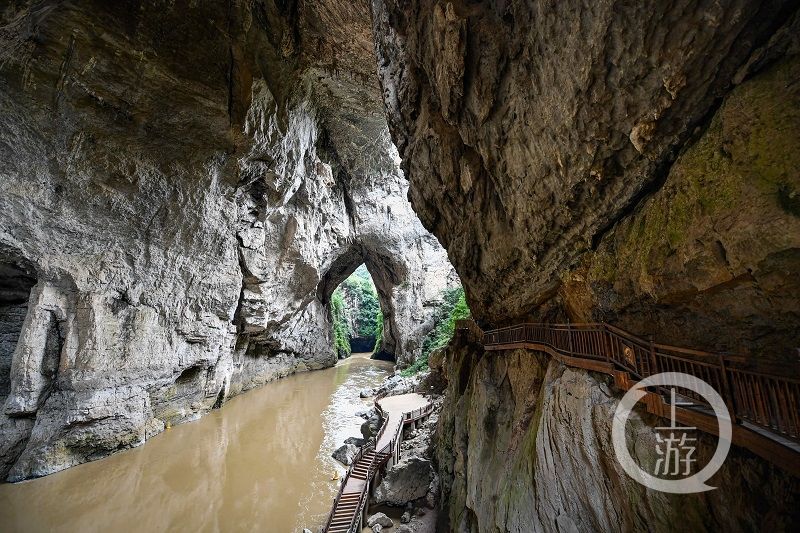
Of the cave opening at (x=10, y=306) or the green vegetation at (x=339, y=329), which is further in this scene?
the green vegetation at (x=339, y=329)

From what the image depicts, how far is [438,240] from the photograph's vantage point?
39.5ft

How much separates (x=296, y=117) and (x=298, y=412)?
14.6 m

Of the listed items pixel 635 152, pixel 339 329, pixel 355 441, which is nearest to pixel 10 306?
pixel 355 441

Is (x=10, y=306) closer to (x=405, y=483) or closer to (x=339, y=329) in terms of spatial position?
(x=405, y=483)

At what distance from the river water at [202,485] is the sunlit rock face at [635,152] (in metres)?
8.73

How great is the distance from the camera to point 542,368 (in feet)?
22.5

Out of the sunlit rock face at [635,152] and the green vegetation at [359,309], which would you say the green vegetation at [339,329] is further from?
the sunlit rock face at [635,152]

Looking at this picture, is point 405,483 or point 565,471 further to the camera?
point 405,483

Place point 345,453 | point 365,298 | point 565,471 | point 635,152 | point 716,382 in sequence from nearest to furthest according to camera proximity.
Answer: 1. point 716,382
2. point 635,152
3. point 565,471
4. point 345,453
5. point 365,298

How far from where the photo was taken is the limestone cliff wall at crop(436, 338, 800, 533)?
2.61 meters

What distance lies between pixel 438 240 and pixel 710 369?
9079mm

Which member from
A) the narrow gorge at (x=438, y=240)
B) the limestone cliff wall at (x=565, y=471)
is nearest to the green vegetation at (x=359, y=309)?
the narrow gorge at (x=438, y=240)

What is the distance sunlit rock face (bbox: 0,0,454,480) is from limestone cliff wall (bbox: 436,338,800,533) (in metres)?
11.3

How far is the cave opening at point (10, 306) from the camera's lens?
10.6 m
